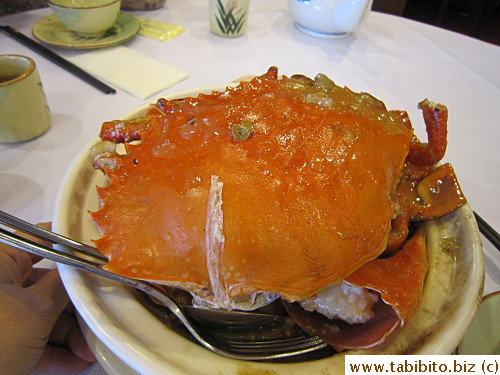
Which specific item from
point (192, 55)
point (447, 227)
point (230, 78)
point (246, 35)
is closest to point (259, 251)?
point (447, 227)

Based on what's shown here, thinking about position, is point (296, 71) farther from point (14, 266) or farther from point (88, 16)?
point (14, 266)

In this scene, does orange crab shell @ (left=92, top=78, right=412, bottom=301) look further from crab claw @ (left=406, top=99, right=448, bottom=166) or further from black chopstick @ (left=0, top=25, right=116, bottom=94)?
black chopstick @ (left=0, top=25, right=116, bottom=94)

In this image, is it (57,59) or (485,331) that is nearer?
(485,331)

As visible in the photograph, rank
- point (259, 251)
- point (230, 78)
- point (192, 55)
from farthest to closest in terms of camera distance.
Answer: point (192, 55) → point (230, 78) → point (259, 251)

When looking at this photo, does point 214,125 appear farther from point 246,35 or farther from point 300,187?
point 246,35

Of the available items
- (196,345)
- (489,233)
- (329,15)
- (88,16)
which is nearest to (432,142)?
(489,233)

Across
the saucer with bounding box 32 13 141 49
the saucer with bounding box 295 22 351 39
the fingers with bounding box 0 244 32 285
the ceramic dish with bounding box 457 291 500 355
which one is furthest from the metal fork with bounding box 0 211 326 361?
the saucer with bounding box 295 22 351 39
